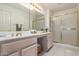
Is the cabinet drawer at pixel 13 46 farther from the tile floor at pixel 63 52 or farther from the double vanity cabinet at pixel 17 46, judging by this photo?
the tile floor at pixel 63 52

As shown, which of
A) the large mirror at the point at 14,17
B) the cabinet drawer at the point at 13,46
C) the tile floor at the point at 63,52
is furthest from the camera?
the tile floor at the point at 63,52

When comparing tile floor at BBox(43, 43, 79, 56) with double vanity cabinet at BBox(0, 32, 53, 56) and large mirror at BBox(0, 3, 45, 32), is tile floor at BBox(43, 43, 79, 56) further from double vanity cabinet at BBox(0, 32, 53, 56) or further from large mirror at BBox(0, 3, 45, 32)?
double vanity cabinet at BBox(0, 32, 53, 56)

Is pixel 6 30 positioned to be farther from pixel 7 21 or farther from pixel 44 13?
pixel 44 13

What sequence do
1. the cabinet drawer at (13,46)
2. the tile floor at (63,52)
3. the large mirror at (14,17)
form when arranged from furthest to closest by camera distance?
the tile floor at (63,52) → the large mirror at (14,17) → the cabinet drawer at (13,46)

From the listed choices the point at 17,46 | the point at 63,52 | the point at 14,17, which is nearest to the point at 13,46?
the point at 17,46

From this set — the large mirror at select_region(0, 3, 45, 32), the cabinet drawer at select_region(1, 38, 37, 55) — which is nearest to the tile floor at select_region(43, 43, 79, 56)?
the large mirror at select_region(0, 3, 45, 32)

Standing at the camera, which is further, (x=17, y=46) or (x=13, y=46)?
(x=17, y=46)

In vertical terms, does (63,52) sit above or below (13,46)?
below

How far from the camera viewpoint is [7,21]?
250cm

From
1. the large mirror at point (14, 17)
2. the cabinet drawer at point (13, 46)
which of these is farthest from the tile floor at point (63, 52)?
the cabinet drawer at point (13, 46)

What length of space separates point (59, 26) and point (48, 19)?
0.78 m

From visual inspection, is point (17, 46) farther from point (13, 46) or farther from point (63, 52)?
point (63, 52)

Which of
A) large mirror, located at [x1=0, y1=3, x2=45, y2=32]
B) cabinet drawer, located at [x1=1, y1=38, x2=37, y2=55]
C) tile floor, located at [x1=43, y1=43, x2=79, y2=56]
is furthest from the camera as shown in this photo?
tile floor, located at [x1=43, y1=43, x2=79, y2=56]

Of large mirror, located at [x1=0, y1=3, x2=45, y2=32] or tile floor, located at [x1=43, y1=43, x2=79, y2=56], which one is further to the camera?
tile floor, located at [x1=43, y1=43, x2=79, y2=56]
